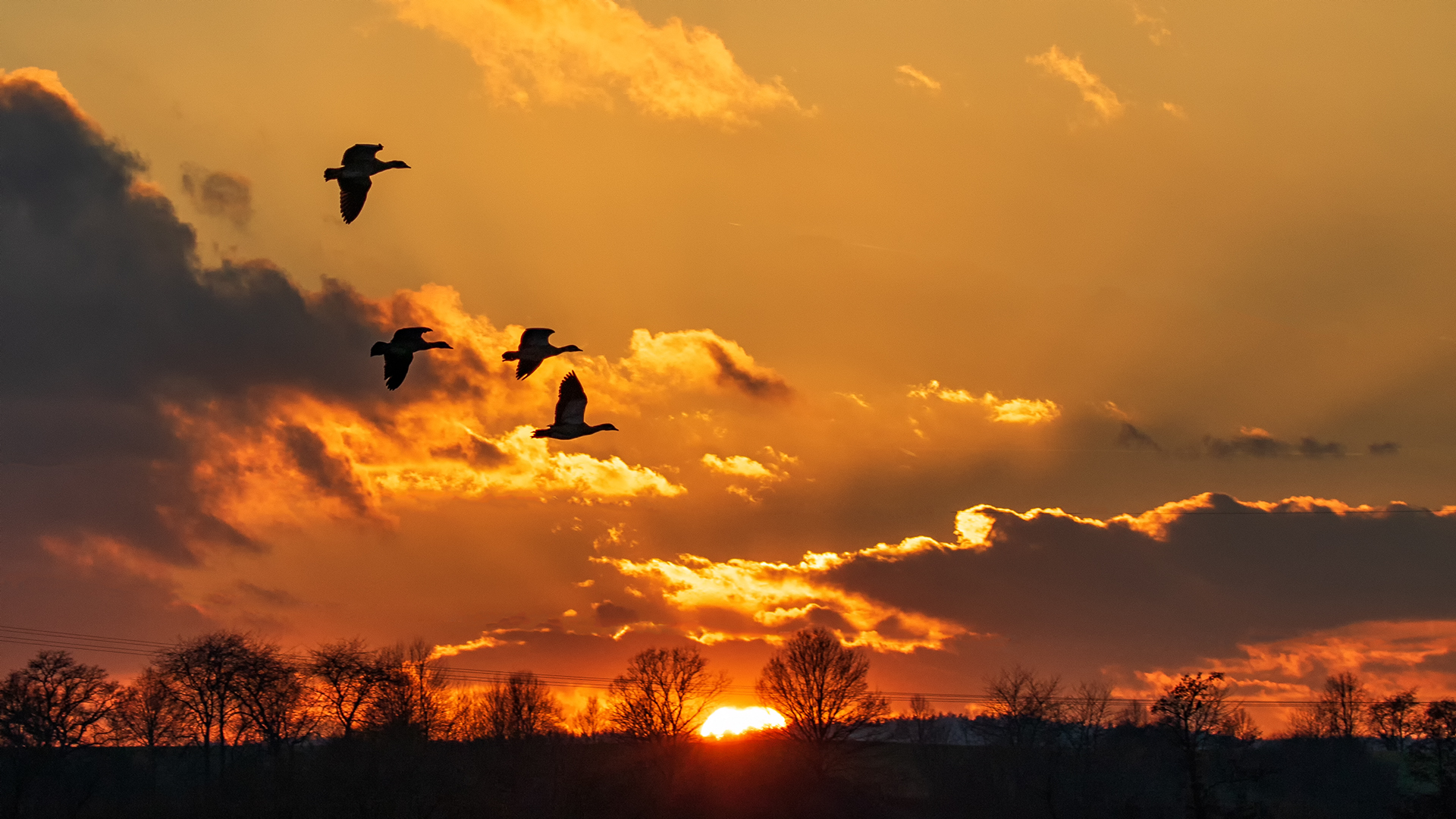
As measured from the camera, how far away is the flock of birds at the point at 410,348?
129 ft

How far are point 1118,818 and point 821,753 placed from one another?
2949cm

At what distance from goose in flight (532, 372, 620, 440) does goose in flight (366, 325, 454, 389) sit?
20.3 ft

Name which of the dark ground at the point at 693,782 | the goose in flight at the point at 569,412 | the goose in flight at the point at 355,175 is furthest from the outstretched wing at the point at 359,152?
the dark ground at the point at 693,782

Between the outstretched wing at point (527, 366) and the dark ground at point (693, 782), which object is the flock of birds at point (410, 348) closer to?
the outstretched wing at point (527, 366)

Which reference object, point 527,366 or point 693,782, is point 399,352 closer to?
point 527,366

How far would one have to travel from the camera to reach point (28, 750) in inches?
Result: 3632

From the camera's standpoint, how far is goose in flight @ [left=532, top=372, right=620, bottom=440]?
152ft

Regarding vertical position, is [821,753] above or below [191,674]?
below

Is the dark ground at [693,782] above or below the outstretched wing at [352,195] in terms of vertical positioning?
below

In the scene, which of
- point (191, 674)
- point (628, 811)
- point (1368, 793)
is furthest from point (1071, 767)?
point (191, 674)

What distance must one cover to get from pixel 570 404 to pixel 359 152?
11.8 metres

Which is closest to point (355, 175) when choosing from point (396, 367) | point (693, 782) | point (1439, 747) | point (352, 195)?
point (352, 195)

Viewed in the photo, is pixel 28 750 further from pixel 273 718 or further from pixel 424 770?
pixel 424 770

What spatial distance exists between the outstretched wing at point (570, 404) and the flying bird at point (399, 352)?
20.4 ft
